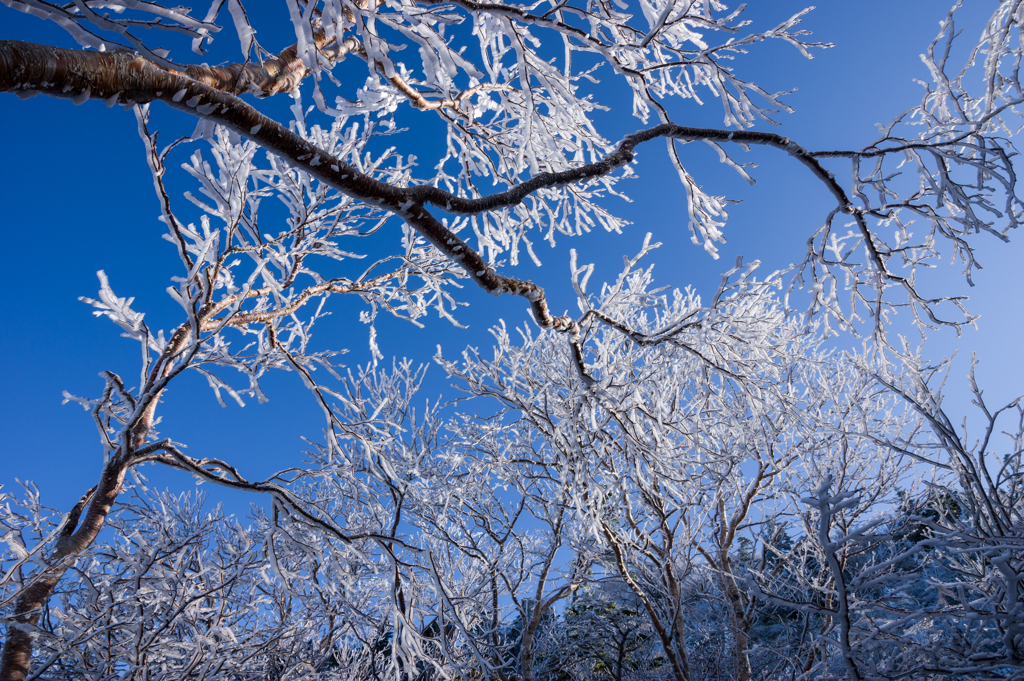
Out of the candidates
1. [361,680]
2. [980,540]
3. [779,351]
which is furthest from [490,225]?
[361,680]

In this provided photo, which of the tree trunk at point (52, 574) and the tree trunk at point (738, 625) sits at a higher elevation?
the tree trunk at point (52, 574)

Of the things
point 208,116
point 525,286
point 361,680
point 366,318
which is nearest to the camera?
point 208,116

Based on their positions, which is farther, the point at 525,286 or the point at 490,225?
the point at 490,225

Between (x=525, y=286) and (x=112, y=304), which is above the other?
(x=112, y=304)

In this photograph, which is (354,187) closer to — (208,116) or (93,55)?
(208,116)

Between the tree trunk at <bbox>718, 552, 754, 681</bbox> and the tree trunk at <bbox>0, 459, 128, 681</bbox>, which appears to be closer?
the tree trunk at <bbox>0, 459, 128, 681</bbox>

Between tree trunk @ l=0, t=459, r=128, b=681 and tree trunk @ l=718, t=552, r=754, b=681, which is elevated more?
tree trunk @ l=0, t=459, r=128, b=681

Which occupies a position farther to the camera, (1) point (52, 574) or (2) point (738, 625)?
(2) point (738, 625)

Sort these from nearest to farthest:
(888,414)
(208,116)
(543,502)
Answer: (208,116) < (543,502) < (888,414)

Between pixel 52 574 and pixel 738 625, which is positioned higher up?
pixel 52 574

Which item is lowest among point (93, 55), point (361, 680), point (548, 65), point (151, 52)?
point (361, 680)

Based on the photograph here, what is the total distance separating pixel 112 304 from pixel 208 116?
1841 mm

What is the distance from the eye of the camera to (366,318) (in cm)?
422

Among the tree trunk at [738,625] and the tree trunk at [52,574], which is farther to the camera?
the tree trunk at [738,625]
